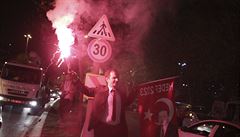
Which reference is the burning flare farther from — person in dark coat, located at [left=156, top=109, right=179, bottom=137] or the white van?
the white van

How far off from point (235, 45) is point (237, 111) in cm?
335

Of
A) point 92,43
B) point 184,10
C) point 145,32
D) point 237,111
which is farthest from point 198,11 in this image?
point 92,43

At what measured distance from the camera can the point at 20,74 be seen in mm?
21766

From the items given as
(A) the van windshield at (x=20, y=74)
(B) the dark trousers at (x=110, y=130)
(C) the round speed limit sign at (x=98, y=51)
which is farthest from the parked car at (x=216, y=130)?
(A) the van windshield at (x=20, y=74)

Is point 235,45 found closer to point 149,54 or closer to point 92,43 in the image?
point 149,54

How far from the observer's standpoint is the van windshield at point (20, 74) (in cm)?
2153

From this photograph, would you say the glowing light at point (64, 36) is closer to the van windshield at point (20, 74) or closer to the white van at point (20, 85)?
the white van at point (20, 85)

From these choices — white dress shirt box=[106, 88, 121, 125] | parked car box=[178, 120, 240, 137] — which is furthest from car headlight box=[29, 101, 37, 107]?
white dress shirt box=[106, 88, 121, 125]

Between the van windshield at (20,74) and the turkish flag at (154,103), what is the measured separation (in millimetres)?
14955

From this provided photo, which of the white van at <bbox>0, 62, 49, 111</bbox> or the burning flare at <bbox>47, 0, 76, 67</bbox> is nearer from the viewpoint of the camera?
the burning flare at <bbox>47, 0, 76, 67</bbox>

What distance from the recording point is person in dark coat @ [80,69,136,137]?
21.3 ft

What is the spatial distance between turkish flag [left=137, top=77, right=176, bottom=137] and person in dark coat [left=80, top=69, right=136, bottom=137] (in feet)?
2.08

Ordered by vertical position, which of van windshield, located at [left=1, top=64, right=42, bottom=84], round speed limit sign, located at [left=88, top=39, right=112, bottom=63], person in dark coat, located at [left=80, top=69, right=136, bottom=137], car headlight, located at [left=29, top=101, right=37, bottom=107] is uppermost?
van windshield, located at [left=1, top=64, right=42, bottom=84]

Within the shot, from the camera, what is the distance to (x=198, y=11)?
21828 mm
